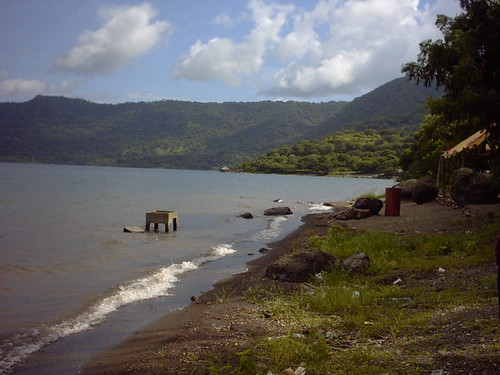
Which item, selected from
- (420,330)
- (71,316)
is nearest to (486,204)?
(420,330)

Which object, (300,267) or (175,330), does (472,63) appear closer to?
(300,267)

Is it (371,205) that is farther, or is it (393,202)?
(371,205)

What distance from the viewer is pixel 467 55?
1473 centimetres

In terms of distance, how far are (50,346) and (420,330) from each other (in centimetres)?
572

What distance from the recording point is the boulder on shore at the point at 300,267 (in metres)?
11.0

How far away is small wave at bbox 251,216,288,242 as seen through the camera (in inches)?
900

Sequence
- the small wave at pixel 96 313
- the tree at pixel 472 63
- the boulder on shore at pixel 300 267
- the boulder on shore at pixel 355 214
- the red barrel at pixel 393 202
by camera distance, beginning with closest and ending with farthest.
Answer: the small wave at pixel 96 313 < the boulder on shore at pixel 300 267 < the tree at pixel 472 63 < the red barrel at pixel 393 202 < the boulder on shore at pixel 355 214

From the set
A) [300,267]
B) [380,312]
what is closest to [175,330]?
[380,312]

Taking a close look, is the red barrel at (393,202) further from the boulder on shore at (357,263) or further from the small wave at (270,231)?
the boulder on shore at (357,263)

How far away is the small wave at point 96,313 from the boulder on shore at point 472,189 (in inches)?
593

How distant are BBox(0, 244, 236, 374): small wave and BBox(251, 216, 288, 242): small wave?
7.28m

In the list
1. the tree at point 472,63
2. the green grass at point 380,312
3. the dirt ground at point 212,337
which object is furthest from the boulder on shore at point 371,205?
the dirt ground at point 212,337

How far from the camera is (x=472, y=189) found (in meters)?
23.4

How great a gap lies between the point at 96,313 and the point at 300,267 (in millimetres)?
4735
